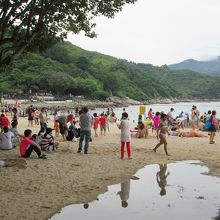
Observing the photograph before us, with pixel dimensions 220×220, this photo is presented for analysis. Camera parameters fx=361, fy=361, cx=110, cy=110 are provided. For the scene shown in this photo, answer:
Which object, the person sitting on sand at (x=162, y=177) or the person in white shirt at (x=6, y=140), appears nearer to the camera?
the person sitting on sand at (x=162, y=177)

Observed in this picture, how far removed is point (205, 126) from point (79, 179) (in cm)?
1605

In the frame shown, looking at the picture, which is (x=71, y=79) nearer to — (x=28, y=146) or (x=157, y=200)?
(x=28, y=146)

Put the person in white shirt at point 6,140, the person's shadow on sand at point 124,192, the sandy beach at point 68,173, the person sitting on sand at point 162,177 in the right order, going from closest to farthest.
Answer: the sandy beach at point 68,173
the person's shadow on sand at point 124,192
the person sitting on sand at point 162,177
the person in white shirt at point 6,140

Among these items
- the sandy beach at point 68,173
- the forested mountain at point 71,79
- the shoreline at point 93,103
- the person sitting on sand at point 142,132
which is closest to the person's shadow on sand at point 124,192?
the sandy beach at point 68,173

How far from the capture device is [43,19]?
13.8 metres

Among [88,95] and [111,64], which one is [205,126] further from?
[111,64]

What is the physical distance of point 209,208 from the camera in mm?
7633

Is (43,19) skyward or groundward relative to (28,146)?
skyward

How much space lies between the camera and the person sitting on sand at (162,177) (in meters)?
9.27

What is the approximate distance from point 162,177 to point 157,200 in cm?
244

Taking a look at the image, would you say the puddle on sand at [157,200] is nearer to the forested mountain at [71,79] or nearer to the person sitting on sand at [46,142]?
the person sitting on sand at [46,142]

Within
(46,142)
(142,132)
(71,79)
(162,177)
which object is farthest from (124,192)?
(71,79)

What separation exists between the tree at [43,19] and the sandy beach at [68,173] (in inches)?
156

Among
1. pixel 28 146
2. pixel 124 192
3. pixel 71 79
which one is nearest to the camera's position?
pixel 124 192
